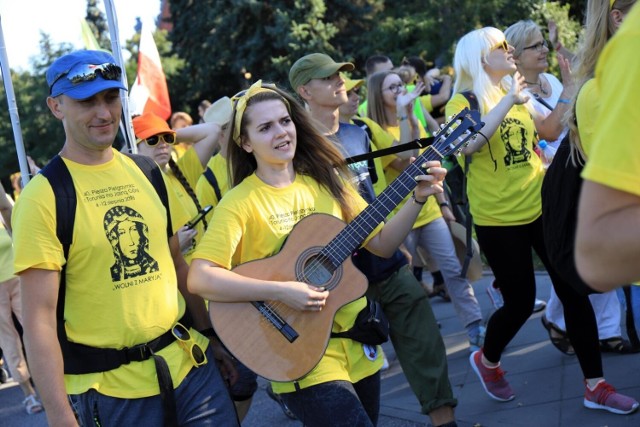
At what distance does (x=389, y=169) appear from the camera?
602 cm

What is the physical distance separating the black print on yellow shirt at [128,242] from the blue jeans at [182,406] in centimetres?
45

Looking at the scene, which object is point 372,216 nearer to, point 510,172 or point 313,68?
point 510,172

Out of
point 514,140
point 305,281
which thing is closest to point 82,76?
point 305,281

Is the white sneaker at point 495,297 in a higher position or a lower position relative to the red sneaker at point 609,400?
lower

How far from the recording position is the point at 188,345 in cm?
312

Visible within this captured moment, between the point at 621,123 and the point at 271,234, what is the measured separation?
210 cm

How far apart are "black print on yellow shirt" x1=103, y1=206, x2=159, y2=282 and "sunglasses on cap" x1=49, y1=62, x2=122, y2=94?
497 mm

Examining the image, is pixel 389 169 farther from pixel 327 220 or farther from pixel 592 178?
pixel 592 178

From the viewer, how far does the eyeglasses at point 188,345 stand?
3.11 m

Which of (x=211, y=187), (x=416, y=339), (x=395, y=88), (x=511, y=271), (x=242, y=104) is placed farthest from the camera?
(x=395, y=88)

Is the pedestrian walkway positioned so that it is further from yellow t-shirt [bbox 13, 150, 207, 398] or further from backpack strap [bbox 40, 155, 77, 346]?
backpack strap [bbox 40, 155, 77, 346]

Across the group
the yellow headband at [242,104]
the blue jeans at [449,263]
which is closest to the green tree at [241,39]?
the blue jeans at [449,263]

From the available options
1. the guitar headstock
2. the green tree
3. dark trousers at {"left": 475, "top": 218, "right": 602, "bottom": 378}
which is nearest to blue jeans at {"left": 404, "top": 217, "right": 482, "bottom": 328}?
dark trousers at {"left": 475, "top": 218, "right": 602, "bottom": 378}

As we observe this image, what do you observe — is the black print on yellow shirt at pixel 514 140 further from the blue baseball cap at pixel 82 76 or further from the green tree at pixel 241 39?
the green tree at pixel 241 39
